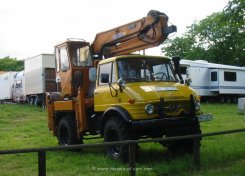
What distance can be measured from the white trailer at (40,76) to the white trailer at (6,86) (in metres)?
8.14

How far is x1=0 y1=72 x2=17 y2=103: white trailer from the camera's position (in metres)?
38.9

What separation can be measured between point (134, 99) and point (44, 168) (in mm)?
3522

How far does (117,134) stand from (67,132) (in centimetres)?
330

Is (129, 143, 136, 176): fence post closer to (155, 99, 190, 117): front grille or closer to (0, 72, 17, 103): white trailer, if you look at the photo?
(155, 99, 190, 117): front grille

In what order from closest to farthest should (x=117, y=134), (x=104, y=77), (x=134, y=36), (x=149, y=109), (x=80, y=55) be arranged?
(x=149, y=109) → (x=117, y=134) → (x=104, y=77) → (x=134, y=36) → (x=80, y=55)

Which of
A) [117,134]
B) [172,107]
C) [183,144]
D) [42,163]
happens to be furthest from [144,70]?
[42,163]

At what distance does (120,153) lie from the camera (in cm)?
867

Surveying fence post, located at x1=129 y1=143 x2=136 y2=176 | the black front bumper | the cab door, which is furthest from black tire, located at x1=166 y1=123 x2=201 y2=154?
fence post, located at x1=129 y1=143 x2=136 y2=176

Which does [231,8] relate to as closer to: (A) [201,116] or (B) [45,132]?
(A) [201,116]

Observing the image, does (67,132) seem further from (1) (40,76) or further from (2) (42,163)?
(1) (40,76)

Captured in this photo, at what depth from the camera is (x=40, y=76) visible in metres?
28.6

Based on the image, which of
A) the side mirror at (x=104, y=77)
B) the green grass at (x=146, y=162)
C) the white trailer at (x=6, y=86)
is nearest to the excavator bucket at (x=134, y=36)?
the side mirror at (x=104, y=77)

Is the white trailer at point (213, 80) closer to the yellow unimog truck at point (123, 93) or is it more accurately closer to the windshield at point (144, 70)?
the yellow unimog truck at point (123, 93)

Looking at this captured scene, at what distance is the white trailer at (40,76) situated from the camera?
2827 centimetres
